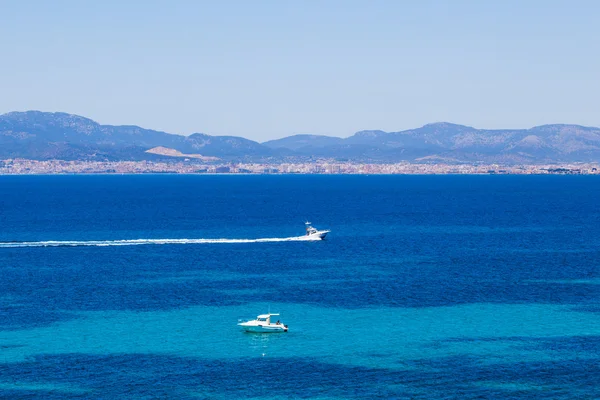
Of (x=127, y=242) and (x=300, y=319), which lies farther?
(x=127, y=242)

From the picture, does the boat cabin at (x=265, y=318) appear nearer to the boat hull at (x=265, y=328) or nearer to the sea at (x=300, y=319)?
the boat hull at (x=265, y=328)

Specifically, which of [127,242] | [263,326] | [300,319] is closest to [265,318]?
[263,326]

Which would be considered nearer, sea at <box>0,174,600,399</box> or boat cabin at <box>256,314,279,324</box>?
sea at <box>0,174,600,399</box>

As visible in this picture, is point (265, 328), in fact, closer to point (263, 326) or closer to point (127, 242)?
point (263, 326)

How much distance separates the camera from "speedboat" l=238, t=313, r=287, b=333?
82.2 meters

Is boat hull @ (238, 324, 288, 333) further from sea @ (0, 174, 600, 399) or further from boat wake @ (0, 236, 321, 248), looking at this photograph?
boat wake @ (0, 236, 321, 248)

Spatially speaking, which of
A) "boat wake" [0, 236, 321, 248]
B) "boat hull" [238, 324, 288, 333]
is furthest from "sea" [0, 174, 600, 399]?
"boat hull" [238, 324, 288, 333]

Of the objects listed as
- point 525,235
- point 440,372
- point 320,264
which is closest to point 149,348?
point 440,372

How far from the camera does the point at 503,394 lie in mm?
65000

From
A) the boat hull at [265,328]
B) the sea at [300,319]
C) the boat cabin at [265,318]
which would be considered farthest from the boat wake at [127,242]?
the boat hull at [265,328]

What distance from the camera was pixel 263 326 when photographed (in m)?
82.2

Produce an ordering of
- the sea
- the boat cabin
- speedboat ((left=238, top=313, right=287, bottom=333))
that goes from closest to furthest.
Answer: the sea → speedboat ((left=238, top=313, right=287, bottom=333)) → the boat cabin

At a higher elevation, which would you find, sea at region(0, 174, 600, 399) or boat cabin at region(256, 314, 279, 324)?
boat cabin at region(256, 314, 279, 324)

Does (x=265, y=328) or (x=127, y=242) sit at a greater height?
(x=127, y=242)
